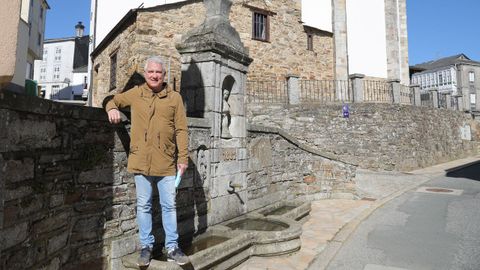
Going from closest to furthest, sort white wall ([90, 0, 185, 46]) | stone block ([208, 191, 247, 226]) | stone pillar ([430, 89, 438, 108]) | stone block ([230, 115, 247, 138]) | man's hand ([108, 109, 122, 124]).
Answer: man's hand ([108, 109, 122, 124]), stone block ([208, 191, 247, 226]), stone block ([230, 115, 247, 138]), white wall ([90, 0, 185, 46]), stone pillar ([430, 89, 438, 108])

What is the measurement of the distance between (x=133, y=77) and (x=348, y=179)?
8.41 metres

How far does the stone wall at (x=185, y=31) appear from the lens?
1303cm

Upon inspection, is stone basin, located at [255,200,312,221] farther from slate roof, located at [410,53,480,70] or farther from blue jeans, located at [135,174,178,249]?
slate roof, located at [410,53,480,70]

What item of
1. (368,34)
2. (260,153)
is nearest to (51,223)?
(260,153)

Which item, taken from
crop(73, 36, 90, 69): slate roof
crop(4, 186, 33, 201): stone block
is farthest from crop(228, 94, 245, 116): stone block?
crop(73, 36, 90, 69): slate roof

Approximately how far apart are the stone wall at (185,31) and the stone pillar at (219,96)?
23.9 feet

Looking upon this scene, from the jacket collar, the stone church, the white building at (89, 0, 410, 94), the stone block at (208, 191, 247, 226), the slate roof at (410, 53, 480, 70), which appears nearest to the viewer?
the jacket collar

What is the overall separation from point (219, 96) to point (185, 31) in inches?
382

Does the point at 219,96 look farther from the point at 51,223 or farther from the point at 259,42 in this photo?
the point at 259,42

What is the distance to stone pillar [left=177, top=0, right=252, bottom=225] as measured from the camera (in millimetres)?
5184

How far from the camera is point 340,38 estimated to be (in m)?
19.4

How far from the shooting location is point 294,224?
5332mm

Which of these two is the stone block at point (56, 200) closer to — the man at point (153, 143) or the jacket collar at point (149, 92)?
the man at point (153, 143)

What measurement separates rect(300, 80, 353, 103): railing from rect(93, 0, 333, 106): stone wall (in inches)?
58.1
